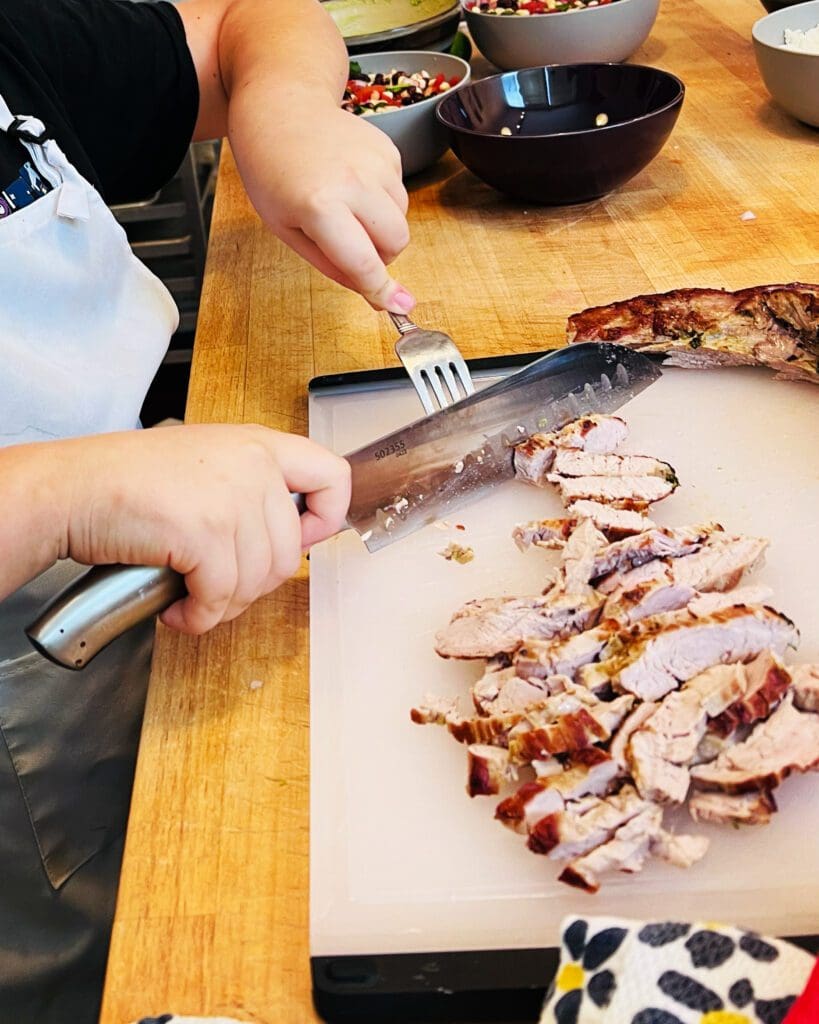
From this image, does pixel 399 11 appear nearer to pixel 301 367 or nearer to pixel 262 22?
pixel 262 22

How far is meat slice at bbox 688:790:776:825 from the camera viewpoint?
77 cm

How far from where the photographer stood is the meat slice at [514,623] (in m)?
0.92

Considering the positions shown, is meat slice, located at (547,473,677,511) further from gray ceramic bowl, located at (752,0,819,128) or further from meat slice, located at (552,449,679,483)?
gray ceramic bowl, located at (752,0,819,128)

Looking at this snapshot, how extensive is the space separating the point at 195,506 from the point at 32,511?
0.13 m

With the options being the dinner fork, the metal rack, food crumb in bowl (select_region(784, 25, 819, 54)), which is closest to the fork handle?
the dinner fork

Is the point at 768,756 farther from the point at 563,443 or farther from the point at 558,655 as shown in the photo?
the point at 563,443

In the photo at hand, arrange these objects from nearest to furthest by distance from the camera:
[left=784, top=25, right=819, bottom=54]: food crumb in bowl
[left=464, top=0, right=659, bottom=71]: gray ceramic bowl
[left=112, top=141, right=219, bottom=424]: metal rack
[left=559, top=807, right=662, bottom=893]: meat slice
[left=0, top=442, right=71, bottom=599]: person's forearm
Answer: [left=559, top=807, right=662, bottom=893]: meat slice, [left=0, top=442, right=71, bottom=599]: person's forearm, [left=784, top=25, right=819, bottom=54]: food crumb in bowl, [left=464, top=0, right=659, bottom=71]: gray ceramic bowl, [left=112, top=141, right=219, bottom=424]: metal rack

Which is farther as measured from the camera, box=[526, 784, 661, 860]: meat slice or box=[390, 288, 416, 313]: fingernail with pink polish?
box=[390, 288, 416, 313]: fingernail with pink polish

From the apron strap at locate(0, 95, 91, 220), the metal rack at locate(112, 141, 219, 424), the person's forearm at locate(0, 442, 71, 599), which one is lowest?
the metal rack at locate(112, 141, 219, 424)

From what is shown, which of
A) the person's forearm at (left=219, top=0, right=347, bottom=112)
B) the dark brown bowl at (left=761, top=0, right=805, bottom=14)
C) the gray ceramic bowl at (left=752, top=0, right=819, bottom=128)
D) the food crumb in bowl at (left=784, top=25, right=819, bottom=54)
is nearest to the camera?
the person's forearm at (left=219, top=0, right=347, bottom=112)

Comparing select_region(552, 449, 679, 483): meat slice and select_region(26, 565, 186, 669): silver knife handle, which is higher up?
select_region(26, 565, 186, 669): silver knife handle

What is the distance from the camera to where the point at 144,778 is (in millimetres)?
886

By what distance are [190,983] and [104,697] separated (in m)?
0.56

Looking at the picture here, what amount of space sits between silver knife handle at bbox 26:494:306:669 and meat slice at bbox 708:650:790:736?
436 millimetres
